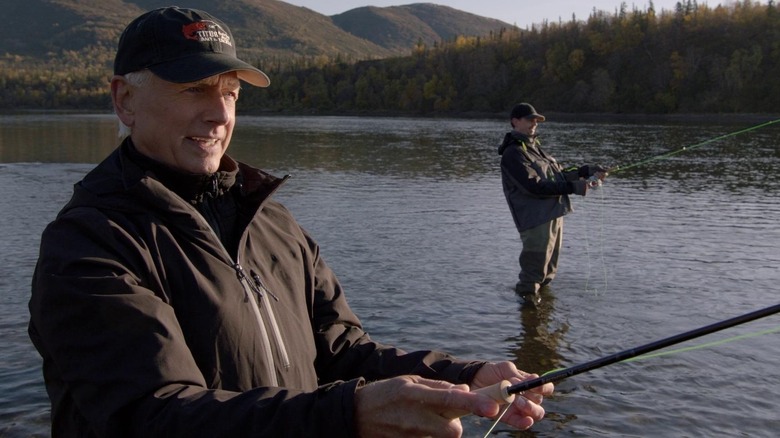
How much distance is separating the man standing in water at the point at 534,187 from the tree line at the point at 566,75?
301 ft

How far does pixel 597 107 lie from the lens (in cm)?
10625

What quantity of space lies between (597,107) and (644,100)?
629 cm

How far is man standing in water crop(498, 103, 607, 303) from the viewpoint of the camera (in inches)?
374

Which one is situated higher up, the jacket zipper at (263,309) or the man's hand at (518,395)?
the jacket zipper at (263,309)

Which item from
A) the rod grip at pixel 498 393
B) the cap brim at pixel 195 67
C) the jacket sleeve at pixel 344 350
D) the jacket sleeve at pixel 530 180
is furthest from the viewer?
the jacket sleeve at pixel 530 180

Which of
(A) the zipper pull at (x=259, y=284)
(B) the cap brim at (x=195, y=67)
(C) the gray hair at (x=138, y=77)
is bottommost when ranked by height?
(A) the zipper pull at (x=259, y=284)

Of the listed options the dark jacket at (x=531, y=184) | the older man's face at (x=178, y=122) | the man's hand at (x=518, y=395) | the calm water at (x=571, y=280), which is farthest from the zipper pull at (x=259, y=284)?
the dark jacket at (x=531, y=184)

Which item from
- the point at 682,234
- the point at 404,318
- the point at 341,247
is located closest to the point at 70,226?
the point at 404,318

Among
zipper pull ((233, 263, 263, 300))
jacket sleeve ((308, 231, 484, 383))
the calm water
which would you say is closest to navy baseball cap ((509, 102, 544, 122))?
the calm water

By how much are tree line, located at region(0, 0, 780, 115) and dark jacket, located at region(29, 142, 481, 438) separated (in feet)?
327

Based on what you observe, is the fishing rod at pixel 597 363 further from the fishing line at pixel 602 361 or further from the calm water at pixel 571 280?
the calm water at pixel 571 280

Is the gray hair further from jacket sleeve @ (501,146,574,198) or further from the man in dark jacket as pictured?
jacket sleeve @ (501,146,574,198)

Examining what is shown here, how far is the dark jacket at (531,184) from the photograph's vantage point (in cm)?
947

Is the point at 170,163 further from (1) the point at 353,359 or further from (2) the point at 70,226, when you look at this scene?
(1) the point at 353,359
